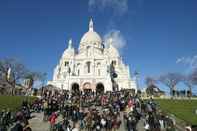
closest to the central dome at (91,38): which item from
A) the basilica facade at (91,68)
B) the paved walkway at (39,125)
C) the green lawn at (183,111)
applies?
the basilica facade at (91,68)

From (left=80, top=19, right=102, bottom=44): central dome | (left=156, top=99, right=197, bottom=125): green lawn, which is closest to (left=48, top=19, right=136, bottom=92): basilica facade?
(left=80, top=19, right=102, bottom=44): central dome

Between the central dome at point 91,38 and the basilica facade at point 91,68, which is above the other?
the central dome at point 91,38

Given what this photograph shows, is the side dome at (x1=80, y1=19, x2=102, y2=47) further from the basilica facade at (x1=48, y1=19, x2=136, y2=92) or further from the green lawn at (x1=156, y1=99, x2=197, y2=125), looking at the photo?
the green lawn at (x1=156, y1=99, x2=197, y2=125)

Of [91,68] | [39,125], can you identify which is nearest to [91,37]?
[91,68]

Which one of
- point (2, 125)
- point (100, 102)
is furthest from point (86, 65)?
point (2, 125)

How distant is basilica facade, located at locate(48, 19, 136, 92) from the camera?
74.2 m

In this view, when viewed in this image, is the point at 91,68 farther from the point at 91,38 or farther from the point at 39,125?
the point at 39,125

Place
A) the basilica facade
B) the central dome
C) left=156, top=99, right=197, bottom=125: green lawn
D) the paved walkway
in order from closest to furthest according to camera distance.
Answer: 1. the paved walkway
2. left=156, top=99, right=197, bottom=125: green lawn
3. the basilica facade
4. the central dome

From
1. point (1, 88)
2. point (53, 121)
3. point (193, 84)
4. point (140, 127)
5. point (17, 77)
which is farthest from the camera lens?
point (193, 84)

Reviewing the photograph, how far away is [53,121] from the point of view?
62.6 feet

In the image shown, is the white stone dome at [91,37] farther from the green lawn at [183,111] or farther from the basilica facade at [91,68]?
the green lawn at [183,111]

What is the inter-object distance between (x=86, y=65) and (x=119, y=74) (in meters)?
12.6

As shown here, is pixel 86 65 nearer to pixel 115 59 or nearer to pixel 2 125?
pixel 115 59

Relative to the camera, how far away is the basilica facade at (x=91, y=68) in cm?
7419
